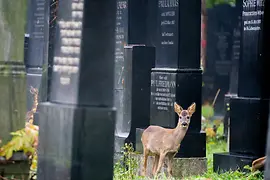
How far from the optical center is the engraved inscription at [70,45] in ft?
24.8

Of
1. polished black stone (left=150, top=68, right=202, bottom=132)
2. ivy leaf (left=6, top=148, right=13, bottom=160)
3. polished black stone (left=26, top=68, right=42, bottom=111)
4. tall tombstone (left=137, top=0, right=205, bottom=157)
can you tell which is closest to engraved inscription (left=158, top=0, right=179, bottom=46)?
tall tombstone (left=137, top=0, right=205, bottom=157)

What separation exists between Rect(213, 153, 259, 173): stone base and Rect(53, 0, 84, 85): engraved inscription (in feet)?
14.1

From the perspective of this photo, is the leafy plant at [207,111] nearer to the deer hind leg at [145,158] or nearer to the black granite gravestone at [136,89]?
the black granite gravestone at [136,89]

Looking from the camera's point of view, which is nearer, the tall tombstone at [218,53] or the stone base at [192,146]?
the stone base at [192,146]

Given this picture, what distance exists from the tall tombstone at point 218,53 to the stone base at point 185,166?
43.6 ft

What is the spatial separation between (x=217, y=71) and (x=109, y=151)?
18.6 metres

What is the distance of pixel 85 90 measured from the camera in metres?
7.50

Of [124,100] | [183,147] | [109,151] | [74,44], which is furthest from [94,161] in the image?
[124,100]

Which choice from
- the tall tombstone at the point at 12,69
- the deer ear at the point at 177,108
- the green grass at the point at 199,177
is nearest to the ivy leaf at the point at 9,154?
the tall tombstone at the point at 12,69

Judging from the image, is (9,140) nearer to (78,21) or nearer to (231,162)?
(78,21)

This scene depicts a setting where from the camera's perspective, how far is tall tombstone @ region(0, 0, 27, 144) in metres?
8.66

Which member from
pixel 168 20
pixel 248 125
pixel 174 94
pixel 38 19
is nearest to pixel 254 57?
pixel 248 125

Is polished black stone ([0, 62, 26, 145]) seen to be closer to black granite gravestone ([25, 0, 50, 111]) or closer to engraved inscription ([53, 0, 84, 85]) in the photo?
engraved inscription ([53, 0, 84, 85])

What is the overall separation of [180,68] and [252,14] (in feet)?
3.84
